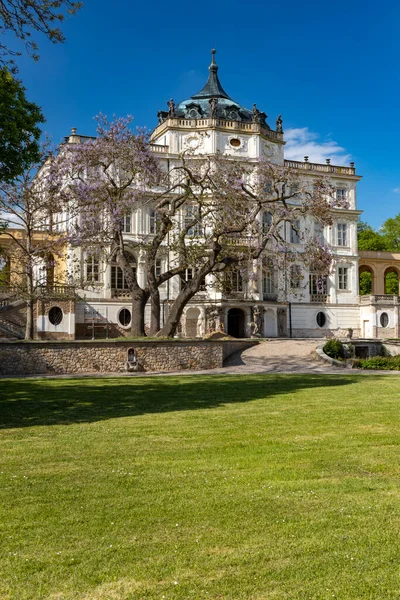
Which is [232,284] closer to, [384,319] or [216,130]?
[216,130]

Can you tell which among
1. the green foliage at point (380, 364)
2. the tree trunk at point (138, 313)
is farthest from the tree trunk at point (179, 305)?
the green foliage at point (380, 364)

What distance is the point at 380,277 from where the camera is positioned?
185ft

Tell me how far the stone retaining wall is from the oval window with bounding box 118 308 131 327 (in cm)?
1668

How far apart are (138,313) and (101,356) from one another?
364 cm

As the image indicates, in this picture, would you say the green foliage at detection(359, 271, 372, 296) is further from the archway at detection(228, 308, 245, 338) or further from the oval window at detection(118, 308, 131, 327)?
the oval window at detection(118, 308, 131, 327)

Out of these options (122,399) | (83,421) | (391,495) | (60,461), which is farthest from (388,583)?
(122,399)

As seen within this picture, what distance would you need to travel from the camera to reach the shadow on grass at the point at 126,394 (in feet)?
38.9

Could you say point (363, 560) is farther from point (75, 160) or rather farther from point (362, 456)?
point (75, 160)

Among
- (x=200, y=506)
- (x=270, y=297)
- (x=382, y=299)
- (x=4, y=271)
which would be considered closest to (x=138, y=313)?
(x=4, y=271)

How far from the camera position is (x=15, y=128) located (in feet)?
40.7

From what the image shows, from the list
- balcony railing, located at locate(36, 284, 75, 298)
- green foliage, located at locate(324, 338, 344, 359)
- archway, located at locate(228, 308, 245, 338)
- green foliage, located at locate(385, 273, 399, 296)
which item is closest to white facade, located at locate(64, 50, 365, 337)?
archway, located at locate(228, 308, 245, 338)

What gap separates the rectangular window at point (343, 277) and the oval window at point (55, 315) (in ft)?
79.8

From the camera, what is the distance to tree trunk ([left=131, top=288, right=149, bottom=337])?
26891 mm

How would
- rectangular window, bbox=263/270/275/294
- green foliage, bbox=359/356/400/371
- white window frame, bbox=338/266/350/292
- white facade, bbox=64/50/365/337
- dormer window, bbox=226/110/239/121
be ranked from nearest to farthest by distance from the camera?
green foliage, bbox=359/356/400/371 < white facade, bbox=64/50/365/337 < rectangular window, bbox=263/270/275/294 < dormer window, bbox=226/110/239/121 < white window frame, bbox=338/266/350/292
